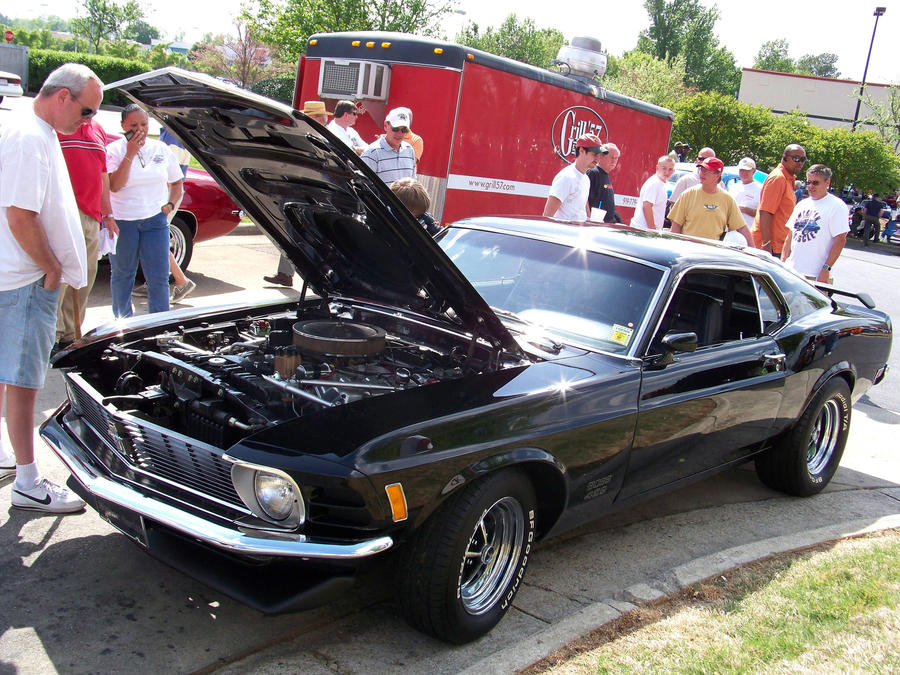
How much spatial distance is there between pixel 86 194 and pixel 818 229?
6393 millimetres

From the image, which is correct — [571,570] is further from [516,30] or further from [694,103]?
[516,30]

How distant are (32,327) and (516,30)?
76.6 m

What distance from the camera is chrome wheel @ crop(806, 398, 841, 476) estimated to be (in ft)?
16.6

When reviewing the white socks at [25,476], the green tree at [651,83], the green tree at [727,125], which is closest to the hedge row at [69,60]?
the green tree at [651,83]

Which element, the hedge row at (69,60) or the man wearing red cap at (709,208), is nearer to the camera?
the man wearing red cap at (709,208)

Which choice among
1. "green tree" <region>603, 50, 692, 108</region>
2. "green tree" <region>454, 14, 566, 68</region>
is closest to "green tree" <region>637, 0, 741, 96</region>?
"green tree" <region>454, 14, 566, 68</region>

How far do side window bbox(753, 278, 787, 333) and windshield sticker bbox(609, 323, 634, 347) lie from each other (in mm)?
1190

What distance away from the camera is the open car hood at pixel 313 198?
3.01m

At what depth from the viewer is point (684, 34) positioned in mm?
74125

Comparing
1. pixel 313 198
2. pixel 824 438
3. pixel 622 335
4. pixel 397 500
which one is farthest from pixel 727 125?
pixel 397 500

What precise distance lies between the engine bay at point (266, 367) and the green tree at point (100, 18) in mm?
62982

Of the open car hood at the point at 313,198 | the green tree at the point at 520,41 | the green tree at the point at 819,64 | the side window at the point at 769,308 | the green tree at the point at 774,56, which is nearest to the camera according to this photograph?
the open car hood at the point at 313,198

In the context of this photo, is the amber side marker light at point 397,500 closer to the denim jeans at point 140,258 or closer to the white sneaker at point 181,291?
the denim jeans at point 140,258

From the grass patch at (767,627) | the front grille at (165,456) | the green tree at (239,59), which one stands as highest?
the green tree at (239,59)
